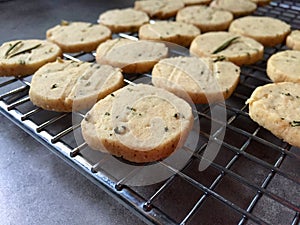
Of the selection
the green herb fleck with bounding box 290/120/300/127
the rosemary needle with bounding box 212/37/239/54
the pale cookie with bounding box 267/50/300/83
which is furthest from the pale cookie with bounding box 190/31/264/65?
the green herb fleck with bounding box 290/120/300/127

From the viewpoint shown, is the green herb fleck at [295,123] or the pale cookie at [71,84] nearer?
the green herb fleck at [295,123]

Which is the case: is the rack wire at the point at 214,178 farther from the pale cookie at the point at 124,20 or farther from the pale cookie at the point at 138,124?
the pale cookie at the point at 124,20

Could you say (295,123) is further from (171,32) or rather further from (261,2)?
(261,2)

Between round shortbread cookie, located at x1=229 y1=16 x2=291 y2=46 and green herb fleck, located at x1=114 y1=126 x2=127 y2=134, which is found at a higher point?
green herb fleck, located at x1=114 y1=126 x2=127 y2=134

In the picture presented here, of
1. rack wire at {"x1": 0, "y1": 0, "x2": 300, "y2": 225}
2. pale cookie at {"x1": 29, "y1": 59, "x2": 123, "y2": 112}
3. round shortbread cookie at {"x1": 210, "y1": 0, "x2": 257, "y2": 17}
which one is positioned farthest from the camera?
round shortbread cookie at {"x1": 210, "y1": 0, "x2": 257, "y2": 17}

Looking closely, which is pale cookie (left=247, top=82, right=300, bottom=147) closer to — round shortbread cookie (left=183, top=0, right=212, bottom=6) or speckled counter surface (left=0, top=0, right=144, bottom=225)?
speckled counter surface (left=0, top=0, right=144, bottom=225)

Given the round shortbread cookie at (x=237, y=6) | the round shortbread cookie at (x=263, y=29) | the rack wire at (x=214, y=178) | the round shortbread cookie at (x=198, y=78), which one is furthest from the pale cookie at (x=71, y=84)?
the round shortbread cookie at (x=237, y=6)

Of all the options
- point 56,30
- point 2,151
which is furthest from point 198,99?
point 56,30
